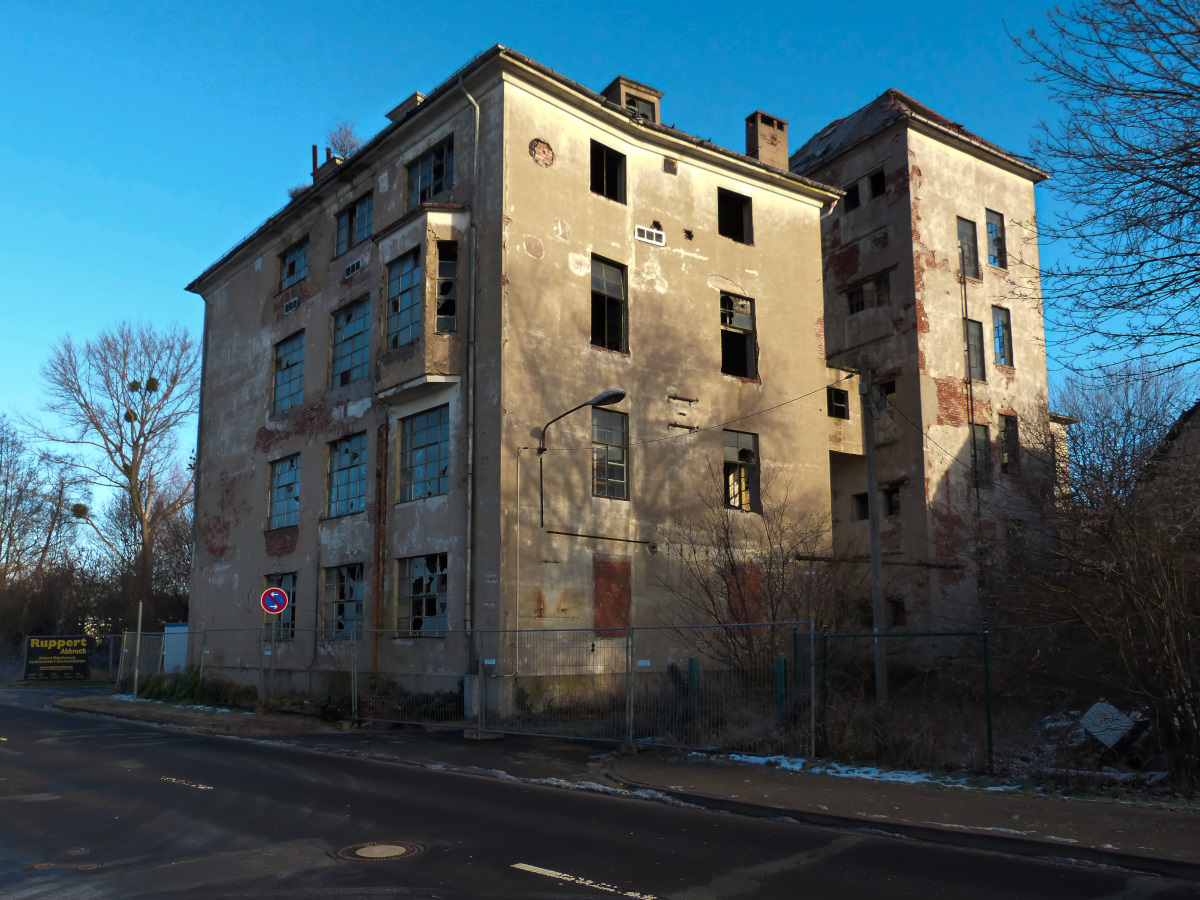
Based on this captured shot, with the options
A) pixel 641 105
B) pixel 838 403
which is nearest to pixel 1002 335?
pixel 838 403

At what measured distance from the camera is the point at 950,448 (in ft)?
95.1

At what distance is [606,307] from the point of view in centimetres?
2333

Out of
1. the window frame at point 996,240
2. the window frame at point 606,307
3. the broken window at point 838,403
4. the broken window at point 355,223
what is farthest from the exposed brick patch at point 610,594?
the window frame at point 996,240

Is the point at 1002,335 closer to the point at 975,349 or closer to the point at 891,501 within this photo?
the point at 975,349

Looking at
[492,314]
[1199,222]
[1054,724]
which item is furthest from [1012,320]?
[1199,222]

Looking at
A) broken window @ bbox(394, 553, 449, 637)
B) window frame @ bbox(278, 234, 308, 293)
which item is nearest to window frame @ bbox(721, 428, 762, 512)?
broken window @ bbox(394, 553, 449, 637)

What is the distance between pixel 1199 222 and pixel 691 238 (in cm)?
1629

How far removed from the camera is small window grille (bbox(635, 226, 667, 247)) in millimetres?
24031

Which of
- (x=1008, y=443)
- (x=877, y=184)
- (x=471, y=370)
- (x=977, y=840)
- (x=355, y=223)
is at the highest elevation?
(x=877, y=184)

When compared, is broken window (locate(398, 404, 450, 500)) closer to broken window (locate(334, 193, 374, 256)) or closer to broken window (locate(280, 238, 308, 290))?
broken window (locate(334, 193, 374, 256))

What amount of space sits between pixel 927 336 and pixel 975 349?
2.52 meters

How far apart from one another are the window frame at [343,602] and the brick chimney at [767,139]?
16922 millimetres

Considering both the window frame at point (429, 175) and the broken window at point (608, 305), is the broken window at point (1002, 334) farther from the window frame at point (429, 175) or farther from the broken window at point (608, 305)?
the window frame at point (429, 175)

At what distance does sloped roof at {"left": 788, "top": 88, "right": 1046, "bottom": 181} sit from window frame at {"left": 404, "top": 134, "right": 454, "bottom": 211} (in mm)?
14753
